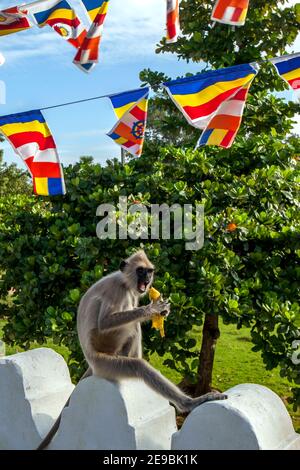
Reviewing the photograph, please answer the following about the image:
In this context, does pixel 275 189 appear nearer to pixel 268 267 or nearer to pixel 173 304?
pixel 268 267

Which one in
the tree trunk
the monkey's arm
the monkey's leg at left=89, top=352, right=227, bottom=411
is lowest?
the tree trunk

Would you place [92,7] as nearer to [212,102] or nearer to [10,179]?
[212,102]

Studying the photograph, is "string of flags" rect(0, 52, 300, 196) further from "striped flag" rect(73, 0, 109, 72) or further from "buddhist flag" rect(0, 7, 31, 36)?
"buddhist flag" rect(0, 7, 31, 36)

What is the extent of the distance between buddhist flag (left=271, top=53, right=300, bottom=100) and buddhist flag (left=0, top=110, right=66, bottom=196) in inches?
90.9

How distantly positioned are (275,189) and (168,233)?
127 centimetres

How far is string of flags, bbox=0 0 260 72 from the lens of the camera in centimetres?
482

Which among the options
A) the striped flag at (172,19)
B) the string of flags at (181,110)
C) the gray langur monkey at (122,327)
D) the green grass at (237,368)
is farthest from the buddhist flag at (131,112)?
the green grass at (237,368)

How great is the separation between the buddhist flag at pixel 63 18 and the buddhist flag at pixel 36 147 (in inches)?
32.4

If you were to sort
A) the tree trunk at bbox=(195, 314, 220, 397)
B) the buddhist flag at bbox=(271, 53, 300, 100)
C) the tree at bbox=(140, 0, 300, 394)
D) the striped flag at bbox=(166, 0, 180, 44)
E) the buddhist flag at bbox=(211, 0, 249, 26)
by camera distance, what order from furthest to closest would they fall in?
the tree at bbox=(140, 0, 300, 394) → the tree trunk at bbox=(195, 314, 220, 397) → the striped flag at bbox=(166, 0, 180, 44) → the buddhist flag at bbox=(211, 0, 249, 26) → the buddhist flag at bbox=(271, 53, 300, 100)

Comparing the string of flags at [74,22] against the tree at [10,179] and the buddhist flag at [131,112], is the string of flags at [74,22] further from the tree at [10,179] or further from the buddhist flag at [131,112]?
the tree at [10,179]

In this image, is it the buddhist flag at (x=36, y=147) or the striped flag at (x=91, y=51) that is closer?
the striped flag at (x=91, y=51)

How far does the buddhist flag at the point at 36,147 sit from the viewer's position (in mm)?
5250

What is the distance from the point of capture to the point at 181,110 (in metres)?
4.54

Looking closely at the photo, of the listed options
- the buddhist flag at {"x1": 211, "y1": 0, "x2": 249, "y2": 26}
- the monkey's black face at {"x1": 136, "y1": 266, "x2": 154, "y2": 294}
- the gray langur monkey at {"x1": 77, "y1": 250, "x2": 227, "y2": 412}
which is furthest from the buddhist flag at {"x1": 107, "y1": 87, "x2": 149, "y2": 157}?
the monkey's black face at {"x1": 136, "y1": 266, "x2": 154, "y2": 294}
